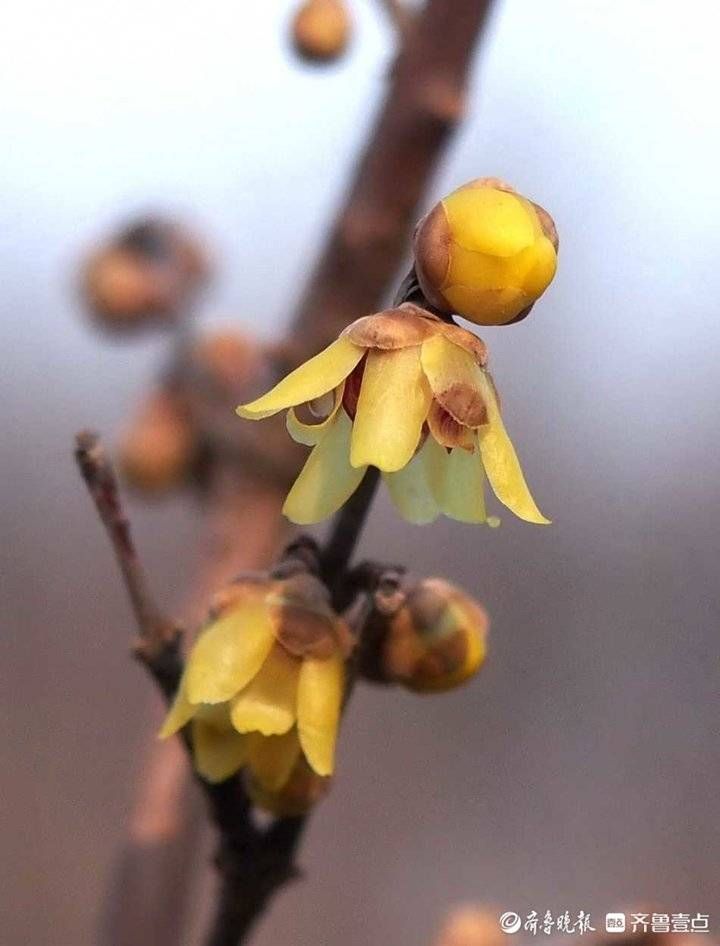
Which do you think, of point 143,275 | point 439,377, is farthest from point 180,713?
point 143,275

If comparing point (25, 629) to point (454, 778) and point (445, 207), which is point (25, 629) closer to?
point (454, 778)

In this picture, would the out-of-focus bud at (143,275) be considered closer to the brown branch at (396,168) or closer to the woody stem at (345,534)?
the brown branch at (396,168)

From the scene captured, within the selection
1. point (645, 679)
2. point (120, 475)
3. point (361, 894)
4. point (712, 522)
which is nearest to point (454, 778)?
point (361, 894)

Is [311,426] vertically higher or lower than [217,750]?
higher

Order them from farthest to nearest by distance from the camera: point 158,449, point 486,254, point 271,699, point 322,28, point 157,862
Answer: point 158,449
point 322,28
point 157,862
point 271,699
point 486,254

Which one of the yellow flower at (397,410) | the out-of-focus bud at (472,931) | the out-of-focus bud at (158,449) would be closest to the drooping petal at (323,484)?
the yellow flower at (397,410)

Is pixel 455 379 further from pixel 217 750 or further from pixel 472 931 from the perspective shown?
pixel 472 931
